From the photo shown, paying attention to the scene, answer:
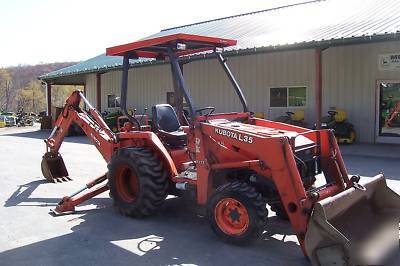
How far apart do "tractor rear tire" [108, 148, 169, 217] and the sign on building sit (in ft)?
34.1

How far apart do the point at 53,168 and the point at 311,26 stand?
34.3ft

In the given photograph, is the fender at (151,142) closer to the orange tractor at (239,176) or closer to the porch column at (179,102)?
the orange tractor at (239,176)

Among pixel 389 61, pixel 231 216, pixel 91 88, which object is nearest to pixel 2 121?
pixel 91 88

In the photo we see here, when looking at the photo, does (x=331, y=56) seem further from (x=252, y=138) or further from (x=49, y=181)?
(x=252, y=138)

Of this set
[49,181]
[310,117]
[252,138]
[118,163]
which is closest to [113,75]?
[310,117]

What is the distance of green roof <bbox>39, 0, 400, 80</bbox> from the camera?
1259cm

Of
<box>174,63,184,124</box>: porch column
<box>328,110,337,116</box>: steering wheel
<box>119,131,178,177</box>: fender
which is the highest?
<box>174,63,184,124</box>: porch column

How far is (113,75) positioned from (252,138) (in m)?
20.9

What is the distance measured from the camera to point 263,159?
180 inches

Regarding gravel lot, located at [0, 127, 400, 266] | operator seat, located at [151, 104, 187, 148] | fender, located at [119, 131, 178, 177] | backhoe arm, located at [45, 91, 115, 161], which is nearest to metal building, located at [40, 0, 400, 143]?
backhoe arm, located at [45, 91, 115, 161]

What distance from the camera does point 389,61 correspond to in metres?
13.8

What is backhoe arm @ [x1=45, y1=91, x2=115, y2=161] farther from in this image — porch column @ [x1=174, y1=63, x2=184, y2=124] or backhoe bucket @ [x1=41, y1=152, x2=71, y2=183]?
porch column @ [x1=174, y1=63, x2=184, y2=124]

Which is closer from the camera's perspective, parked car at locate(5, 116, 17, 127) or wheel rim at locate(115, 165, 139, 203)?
wheel rim at locate(115, 165, 139, 203)

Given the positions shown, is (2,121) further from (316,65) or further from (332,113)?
(316,65)
